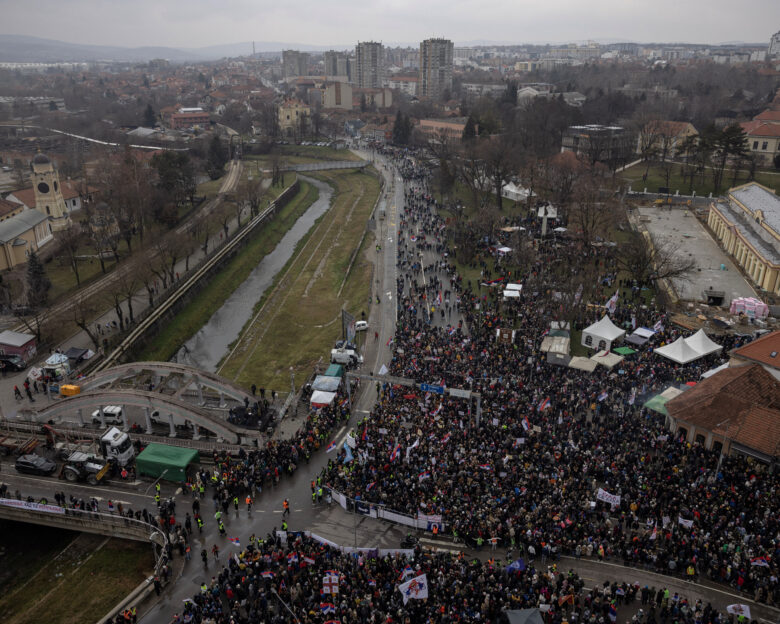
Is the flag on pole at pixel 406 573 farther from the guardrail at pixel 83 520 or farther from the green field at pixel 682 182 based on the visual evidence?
the green field at pixel 682 182

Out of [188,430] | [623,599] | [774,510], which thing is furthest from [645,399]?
[188,430]

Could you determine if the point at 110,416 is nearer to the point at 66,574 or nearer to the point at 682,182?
the point at 66,574

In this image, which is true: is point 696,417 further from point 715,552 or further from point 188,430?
point 188,430

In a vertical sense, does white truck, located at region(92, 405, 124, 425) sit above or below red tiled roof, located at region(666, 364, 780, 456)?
below

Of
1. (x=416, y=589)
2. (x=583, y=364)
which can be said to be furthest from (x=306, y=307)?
(x=416, y=589)

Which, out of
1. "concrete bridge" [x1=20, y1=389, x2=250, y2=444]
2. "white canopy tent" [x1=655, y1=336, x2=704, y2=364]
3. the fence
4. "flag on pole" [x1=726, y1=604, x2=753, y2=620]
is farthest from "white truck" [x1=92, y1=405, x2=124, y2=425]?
"white canopy tent" [x1=655, y1=336, x2=704, y2=364]

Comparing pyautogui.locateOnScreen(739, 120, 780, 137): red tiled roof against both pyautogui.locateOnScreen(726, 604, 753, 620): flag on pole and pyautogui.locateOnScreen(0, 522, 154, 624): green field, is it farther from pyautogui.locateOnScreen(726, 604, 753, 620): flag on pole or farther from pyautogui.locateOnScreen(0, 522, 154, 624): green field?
pyautogui.locateOnScreen(0, 522, 154, 624): green field

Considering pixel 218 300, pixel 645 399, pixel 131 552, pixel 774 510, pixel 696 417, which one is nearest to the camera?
pixel 774 510
